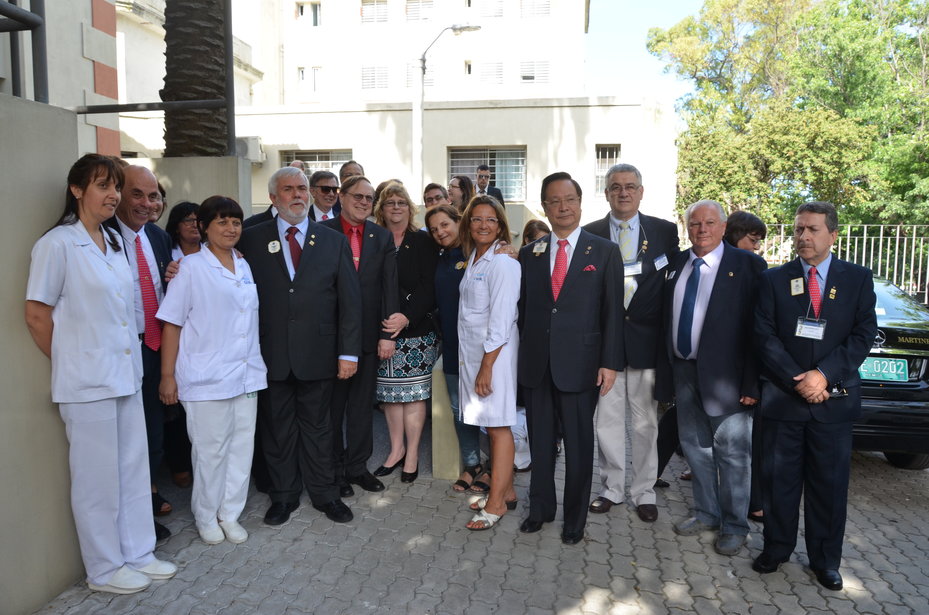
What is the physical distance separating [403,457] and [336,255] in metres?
1.89

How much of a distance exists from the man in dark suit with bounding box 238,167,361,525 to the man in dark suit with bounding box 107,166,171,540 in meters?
0.57

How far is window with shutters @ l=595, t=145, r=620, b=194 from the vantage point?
67.3 feet

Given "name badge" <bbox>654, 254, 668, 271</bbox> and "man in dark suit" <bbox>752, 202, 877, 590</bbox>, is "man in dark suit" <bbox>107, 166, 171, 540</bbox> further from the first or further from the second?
"man in dark suit" <bbox>752, 202, 877, 590</bbox>

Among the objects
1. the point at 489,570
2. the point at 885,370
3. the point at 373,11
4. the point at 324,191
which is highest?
the point at 373,11

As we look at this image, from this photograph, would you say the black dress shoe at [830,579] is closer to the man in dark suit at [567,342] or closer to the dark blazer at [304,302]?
the man in dark suit at [567,342]

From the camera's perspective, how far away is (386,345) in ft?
15.9

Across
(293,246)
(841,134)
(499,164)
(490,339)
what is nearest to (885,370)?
(490,339)

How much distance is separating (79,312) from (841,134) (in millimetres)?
22842

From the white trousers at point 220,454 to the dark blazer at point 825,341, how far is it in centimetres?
313

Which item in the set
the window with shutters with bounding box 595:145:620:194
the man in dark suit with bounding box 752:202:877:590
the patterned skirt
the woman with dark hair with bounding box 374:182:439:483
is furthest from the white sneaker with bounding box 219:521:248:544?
the window with shutters with bounding box 595:145:620:194

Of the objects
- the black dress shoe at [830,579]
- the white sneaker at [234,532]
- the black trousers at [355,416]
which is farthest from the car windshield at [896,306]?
the white sneaker at [234,532]

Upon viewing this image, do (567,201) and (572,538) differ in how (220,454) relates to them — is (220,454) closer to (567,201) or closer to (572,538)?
(572,538)

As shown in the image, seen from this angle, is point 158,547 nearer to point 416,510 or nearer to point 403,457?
point 416,510

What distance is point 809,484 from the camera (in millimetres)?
3775
